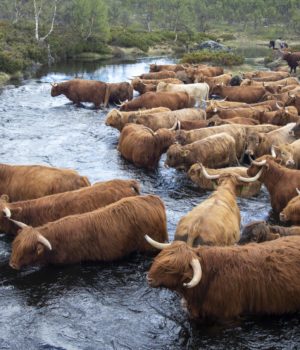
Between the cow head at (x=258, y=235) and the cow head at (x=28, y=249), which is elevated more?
the cow head at (x=258, y=235)

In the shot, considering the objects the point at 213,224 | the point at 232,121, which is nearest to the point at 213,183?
the point at 213,224

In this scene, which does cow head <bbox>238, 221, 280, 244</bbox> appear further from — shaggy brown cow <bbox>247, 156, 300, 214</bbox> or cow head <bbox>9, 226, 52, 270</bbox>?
cow head <bbox>9, 226, 52, 270</bbox>

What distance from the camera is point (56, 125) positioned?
17.5 m

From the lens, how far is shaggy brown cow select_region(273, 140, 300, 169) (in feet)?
36.4

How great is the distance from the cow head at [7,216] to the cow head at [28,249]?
0.83m

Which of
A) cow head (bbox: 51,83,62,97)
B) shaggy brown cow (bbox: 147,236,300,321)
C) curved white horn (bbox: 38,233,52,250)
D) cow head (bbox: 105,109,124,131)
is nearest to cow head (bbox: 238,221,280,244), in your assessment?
shaggy brown cow (bbox: 147,236,300,321)

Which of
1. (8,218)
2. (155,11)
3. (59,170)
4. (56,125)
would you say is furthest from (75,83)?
(155,11)

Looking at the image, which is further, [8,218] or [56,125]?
[56,125]

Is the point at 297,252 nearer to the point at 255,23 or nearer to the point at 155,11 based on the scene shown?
the point at 155,11

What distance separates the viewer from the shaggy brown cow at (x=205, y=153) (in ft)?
39.1

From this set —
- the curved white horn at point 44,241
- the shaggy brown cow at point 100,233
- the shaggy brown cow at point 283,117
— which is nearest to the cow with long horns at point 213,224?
the shaggy brown cow at point 100,233

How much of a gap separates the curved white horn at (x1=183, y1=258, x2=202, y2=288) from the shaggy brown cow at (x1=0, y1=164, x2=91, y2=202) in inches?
170

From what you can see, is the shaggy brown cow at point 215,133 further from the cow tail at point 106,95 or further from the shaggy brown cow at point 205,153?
the cow tail at point 106,95

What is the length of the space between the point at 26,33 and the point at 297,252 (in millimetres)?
38857
